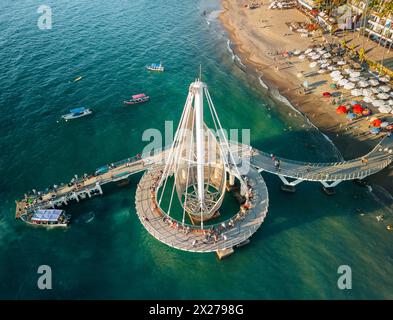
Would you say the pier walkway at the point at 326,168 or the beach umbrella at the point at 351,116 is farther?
the beach umbrella at the point at 351,116

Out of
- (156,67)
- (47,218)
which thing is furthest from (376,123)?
(47,218)

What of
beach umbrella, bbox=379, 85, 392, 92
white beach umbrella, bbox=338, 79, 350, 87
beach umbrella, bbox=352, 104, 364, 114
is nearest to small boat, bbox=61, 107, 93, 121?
beach umbrella, bbox=352, 104, 364, 114

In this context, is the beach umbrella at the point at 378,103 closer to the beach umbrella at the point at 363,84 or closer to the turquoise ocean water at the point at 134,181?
the beach umbrella at the point at 363,84

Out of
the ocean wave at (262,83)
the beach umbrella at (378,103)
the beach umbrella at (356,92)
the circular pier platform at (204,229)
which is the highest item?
the beach umbrella at (356,92)

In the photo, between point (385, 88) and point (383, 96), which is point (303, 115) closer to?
point (383, 96)

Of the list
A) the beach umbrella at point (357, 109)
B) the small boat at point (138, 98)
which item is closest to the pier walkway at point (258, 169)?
the beach umbrella at point (357, 109)

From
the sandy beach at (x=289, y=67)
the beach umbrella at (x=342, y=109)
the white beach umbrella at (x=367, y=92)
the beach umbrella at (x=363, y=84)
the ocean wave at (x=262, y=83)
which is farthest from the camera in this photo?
the ocean wave at (x=262, y=83)
